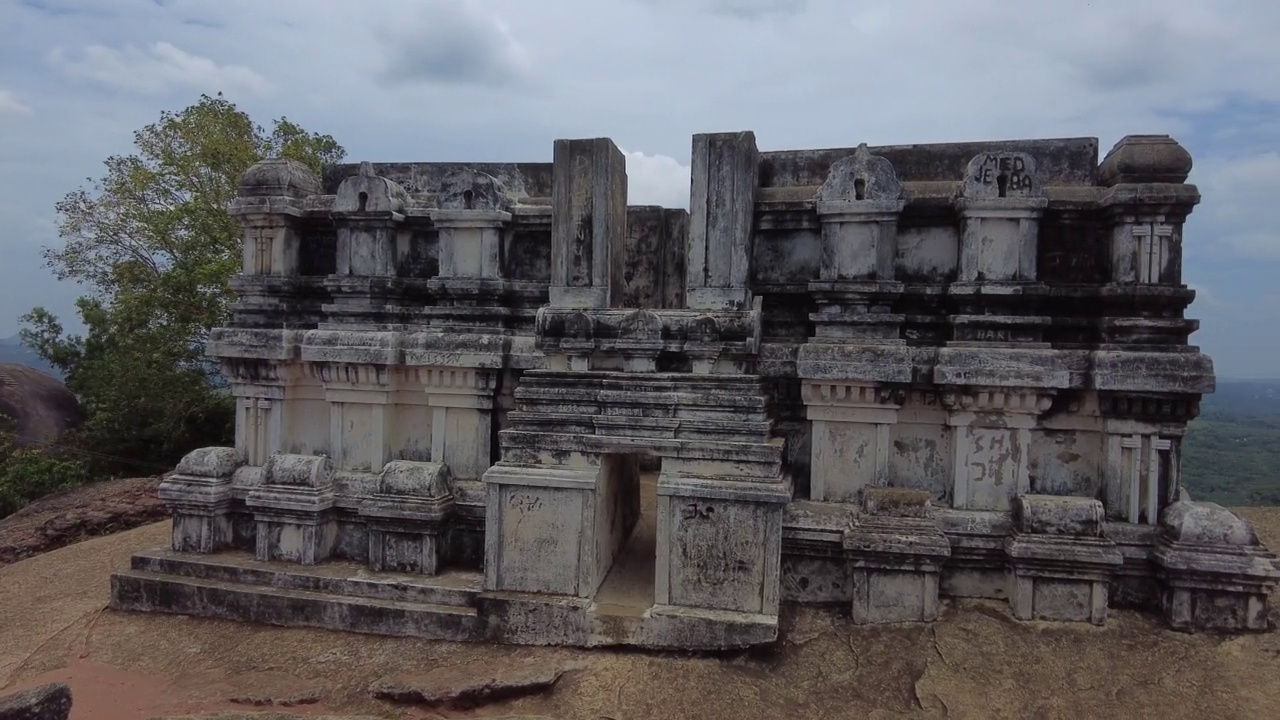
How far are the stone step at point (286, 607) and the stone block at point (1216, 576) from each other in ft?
16.1

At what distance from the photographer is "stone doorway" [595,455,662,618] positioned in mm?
5402

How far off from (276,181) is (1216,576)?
26.8 ft

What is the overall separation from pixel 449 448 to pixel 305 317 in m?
1.96

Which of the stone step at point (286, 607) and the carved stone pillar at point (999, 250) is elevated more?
the carved stone pillar at point (999, 250)

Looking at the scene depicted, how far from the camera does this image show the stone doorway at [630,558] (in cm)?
540

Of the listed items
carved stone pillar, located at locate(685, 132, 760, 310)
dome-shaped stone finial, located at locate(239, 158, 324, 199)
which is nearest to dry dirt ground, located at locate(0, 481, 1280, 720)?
carved stone pillar, located at locate(685, 132, 760, 310)

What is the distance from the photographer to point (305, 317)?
7.14 m

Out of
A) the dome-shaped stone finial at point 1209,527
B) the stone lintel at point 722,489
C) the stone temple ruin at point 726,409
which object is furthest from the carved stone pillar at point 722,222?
the dome-shaped stone finial at point 1209,527

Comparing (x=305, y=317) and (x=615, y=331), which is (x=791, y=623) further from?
(x=305, y=317)

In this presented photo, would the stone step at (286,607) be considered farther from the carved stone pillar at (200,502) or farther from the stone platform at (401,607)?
the carved stone pillar at (200,502)

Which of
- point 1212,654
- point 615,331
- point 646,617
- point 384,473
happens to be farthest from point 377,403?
point 1212,654

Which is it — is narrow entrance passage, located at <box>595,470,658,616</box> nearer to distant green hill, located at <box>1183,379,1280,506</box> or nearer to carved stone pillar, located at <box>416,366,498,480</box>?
carved stone pillar, located at <box>416,366,498,480</box>

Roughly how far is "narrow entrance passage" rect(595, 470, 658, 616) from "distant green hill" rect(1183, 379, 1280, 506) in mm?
5949

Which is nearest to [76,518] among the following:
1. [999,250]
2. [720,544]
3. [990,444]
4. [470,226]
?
[470,226]
